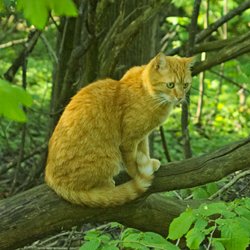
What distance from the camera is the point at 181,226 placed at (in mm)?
2402

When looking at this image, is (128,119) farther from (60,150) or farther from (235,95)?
(235,95)

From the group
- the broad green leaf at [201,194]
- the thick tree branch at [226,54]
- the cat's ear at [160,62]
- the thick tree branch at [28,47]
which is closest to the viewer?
the cat's ear at [160,62]

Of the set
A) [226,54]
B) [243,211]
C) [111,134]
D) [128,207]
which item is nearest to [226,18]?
[226,54]

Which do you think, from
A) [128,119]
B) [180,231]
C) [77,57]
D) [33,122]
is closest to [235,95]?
[33,122]

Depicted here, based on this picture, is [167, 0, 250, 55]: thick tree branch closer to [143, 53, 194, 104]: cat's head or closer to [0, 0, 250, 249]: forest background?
[0, 0, 250, 249]: forest background

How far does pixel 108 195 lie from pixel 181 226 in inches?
35.8

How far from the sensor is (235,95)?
1019 cm

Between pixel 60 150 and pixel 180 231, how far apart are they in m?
1.19

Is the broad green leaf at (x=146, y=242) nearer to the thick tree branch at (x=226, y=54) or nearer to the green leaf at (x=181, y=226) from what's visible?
the green leaf at (x=181, y=226)

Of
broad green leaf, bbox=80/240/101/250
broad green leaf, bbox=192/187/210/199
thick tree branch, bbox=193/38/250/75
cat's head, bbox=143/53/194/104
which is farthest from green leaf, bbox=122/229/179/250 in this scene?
thick tree branch, bbox=193/38/250/75

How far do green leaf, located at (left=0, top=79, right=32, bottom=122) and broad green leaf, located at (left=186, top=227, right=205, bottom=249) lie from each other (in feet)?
4.15

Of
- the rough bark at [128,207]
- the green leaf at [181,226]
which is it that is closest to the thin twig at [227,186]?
the rough bark at [128,207]

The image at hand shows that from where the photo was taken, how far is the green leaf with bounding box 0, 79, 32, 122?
117 centimetres

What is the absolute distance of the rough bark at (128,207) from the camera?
3.12 meters
